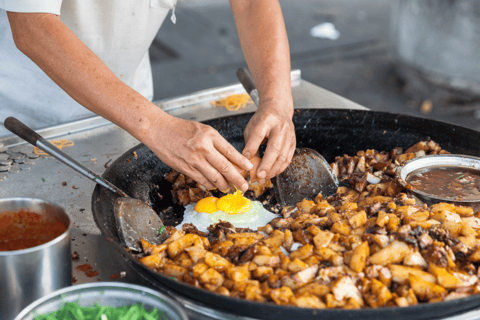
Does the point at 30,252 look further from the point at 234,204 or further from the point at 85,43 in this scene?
the point at 85,43

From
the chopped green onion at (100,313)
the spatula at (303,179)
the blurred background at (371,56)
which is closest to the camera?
the chopped green onion at (100,313)

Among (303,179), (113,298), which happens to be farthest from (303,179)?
(113,298)

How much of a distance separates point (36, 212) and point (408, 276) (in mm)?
1054

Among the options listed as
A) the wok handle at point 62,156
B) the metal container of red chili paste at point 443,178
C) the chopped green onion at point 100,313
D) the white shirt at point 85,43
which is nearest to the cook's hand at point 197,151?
the wok handle at point 62,156

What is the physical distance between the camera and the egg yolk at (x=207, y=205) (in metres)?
1.85

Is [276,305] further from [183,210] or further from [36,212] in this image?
[183,210]

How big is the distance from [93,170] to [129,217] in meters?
0.59

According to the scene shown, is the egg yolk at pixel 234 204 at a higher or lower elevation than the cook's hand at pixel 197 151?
lower

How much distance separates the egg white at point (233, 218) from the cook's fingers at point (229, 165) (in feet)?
0.74

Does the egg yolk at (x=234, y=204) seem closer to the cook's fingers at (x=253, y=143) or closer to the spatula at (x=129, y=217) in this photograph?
the cook's fingers at (x=253, y=143)

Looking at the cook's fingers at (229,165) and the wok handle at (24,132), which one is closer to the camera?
the cook's fingers at (229,165)

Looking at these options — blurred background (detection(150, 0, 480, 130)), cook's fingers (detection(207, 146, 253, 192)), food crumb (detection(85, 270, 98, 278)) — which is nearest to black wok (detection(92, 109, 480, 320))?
food crumb (detection(85, 270, 98, 278))

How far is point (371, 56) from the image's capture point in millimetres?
7367

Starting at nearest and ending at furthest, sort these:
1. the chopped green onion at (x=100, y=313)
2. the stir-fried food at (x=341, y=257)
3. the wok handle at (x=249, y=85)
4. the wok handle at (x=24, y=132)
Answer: the chopped green onion at (x=100, y=313) < the stir-fried food at (x=341, y=257) < the wok handle at (x=24, y=132) < the wok handle at (x=249, y=85)
